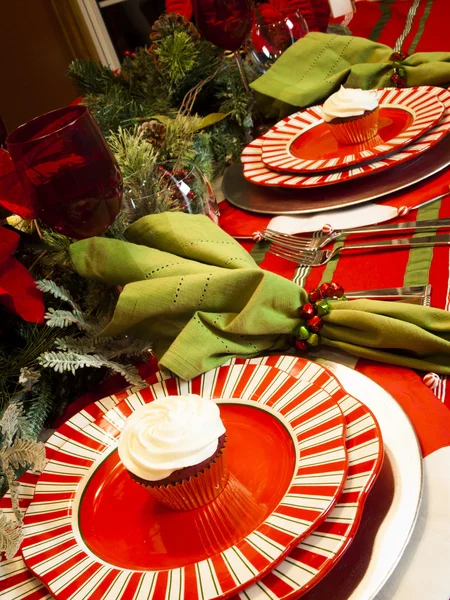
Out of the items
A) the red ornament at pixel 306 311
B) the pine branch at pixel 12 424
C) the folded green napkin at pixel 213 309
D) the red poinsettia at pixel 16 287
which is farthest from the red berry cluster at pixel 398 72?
the pine branch at pixel 12 424

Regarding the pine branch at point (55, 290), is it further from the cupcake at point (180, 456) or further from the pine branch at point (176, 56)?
the pine branch at point (176, 56)

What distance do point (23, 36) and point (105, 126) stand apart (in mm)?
2633

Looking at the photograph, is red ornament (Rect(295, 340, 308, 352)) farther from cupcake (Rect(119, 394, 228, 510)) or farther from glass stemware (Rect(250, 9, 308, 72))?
glass stemware (Rect(250, 9, 308, 72))

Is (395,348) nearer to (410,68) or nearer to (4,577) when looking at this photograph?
(4,577)

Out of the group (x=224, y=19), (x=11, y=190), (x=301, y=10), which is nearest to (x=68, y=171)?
(x=11, y=190)

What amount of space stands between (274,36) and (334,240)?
687mm

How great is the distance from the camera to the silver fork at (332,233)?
2.73 feet

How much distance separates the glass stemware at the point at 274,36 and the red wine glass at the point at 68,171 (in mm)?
768

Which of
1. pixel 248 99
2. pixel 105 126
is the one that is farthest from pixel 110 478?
pixel 248 99

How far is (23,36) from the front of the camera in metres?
3.46

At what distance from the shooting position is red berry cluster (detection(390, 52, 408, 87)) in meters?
1.26

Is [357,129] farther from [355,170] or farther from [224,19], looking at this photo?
[224,19]

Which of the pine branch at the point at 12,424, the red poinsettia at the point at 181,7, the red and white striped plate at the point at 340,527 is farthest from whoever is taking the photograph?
the red poinsettia at the point at 181,7

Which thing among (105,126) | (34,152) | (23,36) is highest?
(34,152)
